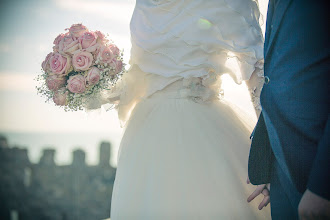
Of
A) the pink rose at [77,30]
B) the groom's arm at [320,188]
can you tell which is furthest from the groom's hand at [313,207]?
the pink rose at [77,30]

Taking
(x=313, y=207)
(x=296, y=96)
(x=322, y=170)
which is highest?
(x=296, y=96)

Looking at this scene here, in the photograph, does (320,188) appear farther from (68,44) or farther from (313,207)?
(68,44)

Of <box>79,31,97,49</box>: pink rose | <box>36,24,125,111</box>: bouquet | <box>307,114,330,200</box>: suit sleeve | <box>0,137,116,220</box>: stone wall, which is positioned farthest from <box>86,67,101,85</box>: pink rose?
<box>0,137,116,220</box>: stone wall

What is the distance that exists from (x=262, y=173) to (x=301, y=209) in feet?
1.67

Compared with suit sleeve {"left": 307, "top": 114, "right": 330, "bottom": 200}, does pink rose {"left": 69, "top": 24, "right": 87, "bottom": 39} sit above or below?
above

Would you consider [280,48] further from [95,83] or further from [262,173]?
[95,83]

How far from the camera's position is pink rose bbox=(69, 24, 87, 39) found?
9.59ft

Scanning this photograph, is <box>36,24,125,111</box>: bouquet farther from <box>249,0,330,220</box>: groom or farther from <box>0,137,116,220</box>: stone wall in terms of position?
<box>0,137,116,220</box>: stone wall

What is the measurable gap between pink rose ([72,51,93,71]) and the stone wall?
2229 inches

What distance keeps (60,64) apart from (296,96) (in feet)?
5.52

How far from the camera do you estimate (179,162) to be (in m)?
2.52

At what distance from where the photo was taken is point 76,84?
9.21 feet

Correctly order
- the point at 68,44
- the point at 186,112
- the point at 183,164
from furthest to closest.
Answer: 1. the point at 68,44
2. the point at 186,112
3. the point at 183,164

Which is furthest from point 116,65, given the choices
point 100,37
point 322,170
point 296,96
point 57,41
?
point 322,170
